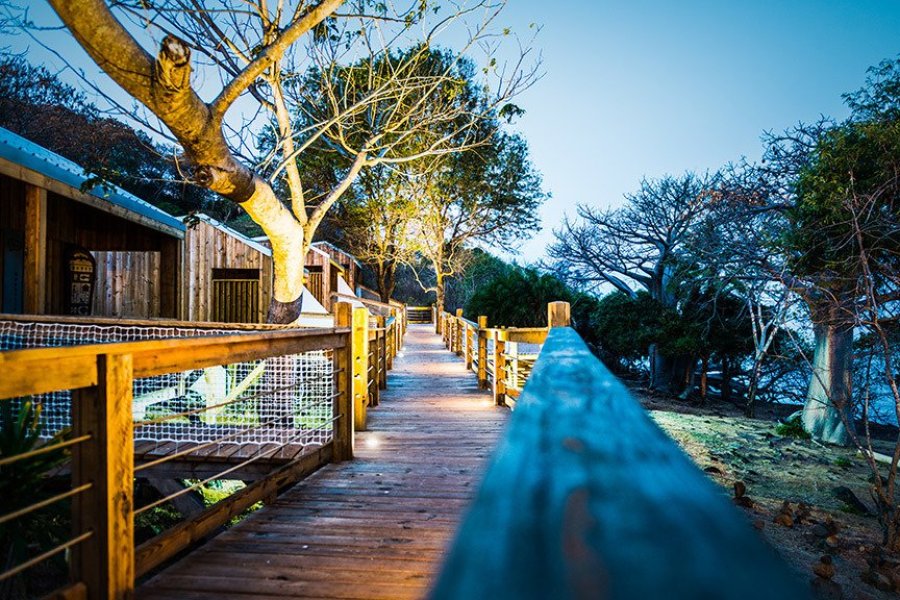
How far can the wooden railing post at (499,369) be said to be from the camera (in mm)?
6426

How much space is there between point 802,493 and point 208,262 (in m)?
12.3

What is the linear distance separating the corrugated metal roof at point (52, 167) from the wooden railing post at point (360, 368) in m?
3.52

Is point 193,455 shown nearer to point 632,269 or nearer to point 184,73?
point 184,73

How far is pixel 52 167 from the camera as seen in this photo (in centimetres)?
541

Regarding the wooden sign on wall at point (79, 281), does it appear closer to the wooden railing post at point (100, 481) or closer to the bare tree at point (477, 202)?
the wooden railing post at point (100, 481)

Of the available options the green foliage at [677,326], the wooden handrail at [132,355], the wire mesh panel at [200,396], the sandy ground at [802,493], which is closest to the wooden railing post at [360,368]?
the wire mesh panel at [200,396]

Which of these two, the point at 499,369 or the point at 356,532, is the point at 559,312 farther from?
the point at 356,532

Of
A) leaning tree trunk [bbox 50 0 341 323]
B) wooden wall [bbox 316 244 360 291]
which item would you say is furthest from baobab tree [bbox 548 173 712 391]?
leaning tree trunk [bbox 50 0 341 323]

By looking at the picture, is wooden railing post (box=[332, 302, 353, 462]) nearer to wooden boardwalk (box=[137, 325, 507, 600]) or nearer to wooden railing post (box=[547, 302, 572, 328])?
wooden boardwalk (box=[137, 325, 507, 600])

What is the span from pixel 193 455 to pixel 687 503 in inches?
184

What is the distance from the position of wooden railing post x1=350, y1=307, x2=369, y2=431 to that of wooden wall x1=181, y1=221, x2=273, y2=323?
6.69 m

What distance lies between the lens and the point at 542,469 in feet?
1.72

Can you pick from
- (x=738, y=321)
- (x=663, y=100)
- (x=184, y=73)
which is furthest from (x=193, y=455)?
(x=663, y=100)

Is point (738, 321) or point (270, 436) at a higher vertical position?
point (738, 321)
